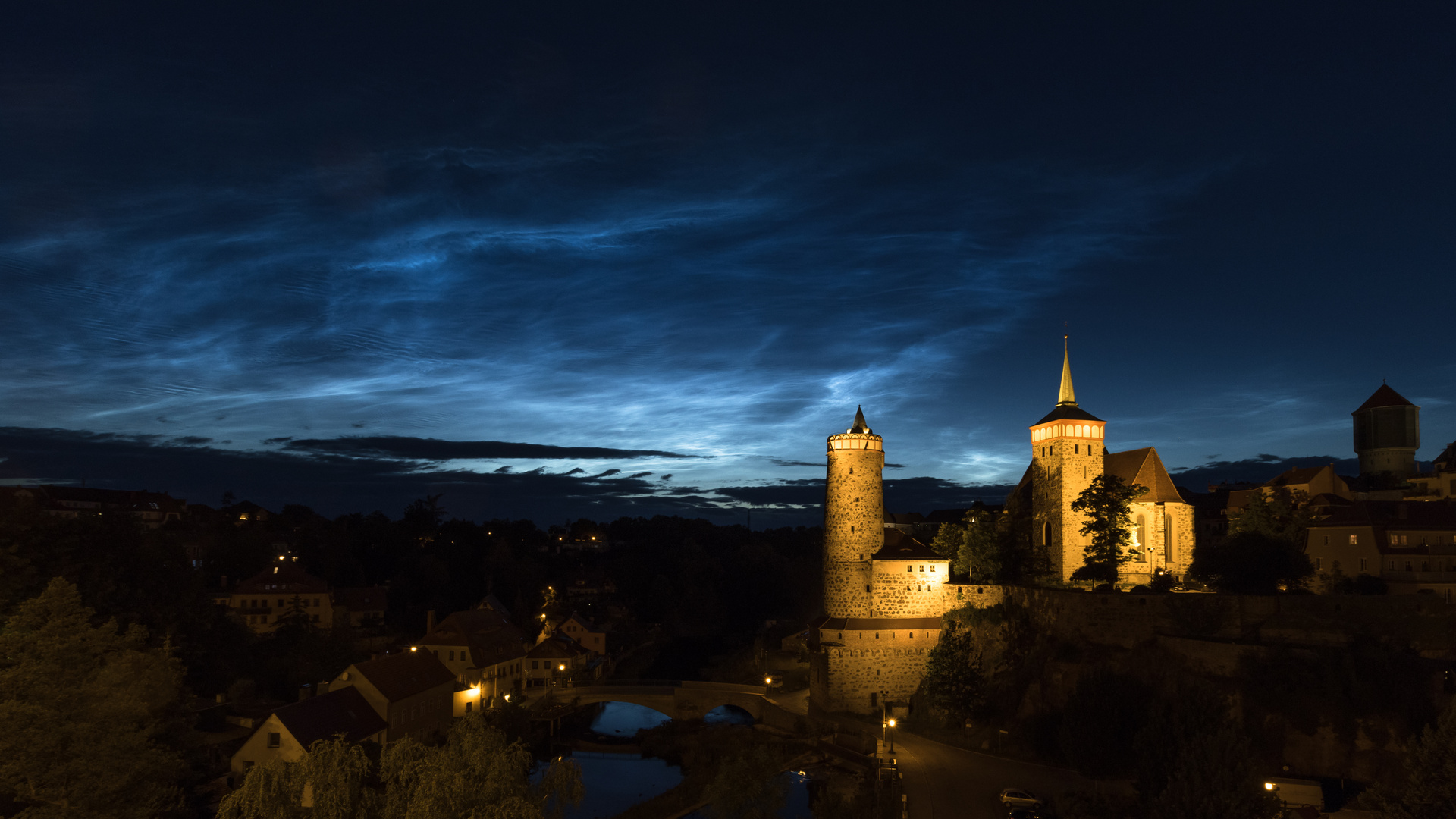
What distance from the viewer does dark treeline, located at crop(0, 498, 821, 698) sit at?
34.7m

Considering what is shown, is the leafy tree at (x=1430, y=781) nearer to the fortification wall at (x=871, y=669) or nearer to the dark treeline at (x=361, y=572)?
the fortification wall at (x=871, y=669)

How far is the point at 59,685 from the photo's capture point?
2191 centimetres

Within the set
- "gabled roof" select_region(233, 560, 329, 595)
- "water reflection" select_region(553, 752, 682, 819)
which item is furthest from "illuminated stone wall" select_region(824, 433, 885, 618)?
"gabled roof" select_region(233, 560, 329, 595)

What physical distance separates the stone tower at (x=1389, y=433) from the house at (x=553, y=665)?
169ft

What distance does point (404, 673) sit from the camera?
132ft

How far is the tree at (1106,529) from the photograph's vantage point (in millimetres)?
38844

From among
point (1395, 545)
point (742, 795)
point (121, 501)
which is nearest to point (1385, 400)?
point (1395, 545)

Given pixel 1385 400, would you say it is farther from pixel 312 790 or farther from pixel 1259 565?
pixel 312 790

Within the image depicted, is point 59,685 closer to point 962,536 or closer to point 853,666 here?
point 853,666

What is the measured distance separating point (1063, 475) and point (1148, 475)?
15.8 ft

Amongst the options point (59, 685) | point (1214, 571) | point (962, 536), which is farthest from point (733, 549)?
point (59, 685)

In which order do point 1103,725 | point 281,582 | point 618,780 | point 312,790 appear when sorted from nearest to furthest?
point 312,790
point 1103,725
point 618,780
point 281,582

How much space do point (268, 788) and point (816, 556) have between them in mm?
83152

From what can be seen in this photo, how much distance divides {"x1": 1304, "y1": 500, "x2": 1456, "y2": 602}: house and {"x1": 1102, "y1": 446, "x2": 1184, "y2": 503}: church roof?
605 centimetres
